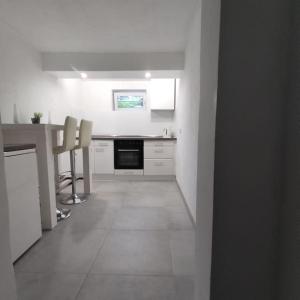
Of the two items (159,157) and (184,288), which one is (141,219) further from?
(159,157)

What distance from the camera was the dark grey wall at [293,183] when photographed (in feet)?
1.72

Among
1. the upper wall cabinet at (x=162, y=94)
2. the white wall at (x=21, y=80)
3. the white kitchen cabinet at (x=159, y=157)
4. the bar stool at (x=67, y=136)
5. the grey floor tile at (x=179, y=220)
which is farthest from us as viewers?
the upper wall cabinet at (x=162, y=94)

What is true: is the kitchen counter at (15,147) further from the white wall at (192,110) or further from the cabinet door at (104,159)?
the cabinet door at (104,159)

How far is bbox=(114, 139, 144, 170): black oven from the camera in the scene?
13.8 ft

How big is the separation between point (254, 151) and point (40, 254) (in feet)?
5.92

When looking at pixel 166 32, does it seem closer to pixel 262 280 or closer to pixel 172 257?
pixel 172 257

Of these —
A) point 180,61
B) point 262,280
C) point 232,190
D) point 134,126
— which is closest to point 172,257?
point 262,280

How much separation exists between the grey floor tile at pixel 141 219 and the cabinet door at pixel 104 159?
1.79 metres

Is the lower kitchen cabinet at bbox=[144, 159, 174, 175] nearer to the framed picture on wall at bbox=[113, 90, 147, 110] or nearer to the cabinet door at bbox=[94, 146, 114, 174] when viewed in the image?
the cabinet door at bbox=[94, 146, 114, 174]

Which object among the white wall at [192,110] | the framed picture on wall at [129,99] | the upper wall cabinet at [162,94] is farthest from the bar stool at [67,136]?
the framed picture on wall at [129,99]

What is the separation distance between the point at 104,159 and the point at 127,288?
10.4 feet

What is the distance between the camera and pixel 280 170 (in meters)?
0.57

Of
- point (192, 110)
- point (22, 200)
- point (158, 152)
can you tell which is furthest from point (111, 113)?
point (22, 200)

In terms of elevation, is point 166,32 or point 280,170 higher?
point 166,32
